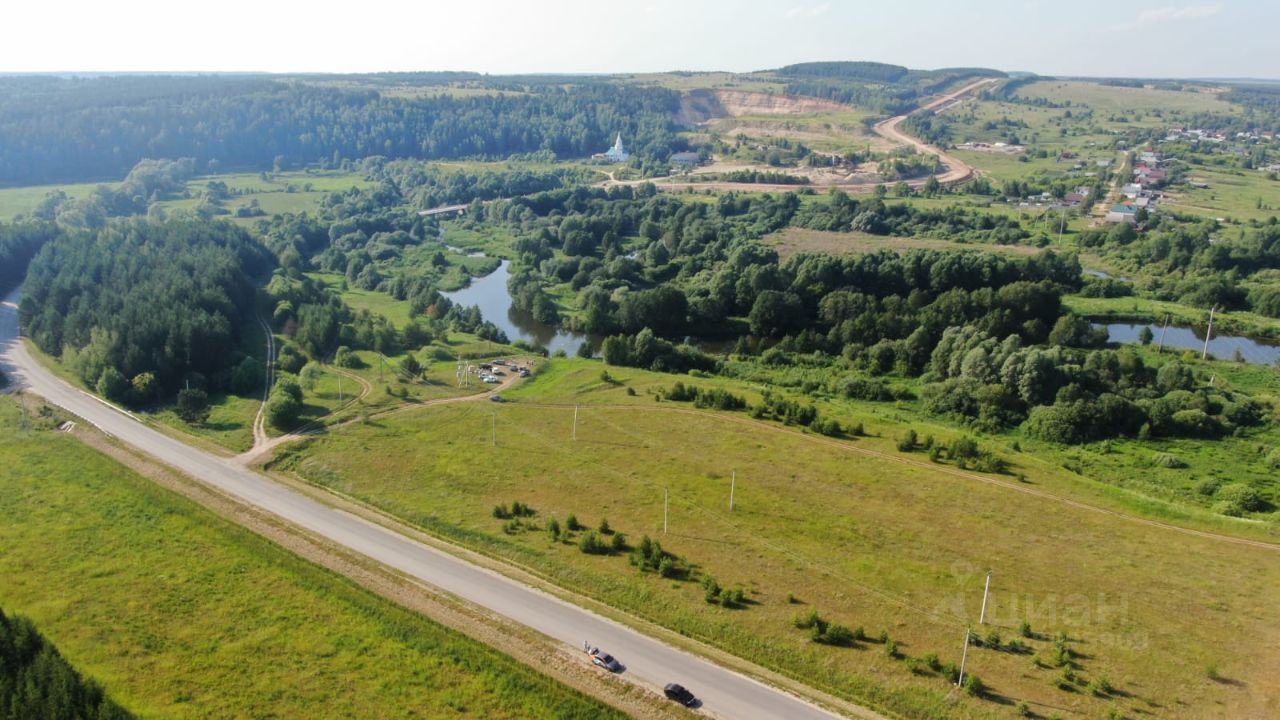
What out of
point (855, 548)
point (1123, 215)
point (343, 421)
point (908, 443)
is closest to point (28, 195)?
point (343, 421)

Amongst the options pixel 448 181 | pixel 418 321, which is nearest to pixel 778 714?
pixel 418 321

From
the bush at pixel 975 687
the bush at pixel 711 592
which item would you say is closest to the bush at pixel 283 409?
the bush at pixel 711 592

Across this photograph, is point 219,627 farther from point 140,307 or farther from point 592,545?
point 140,307

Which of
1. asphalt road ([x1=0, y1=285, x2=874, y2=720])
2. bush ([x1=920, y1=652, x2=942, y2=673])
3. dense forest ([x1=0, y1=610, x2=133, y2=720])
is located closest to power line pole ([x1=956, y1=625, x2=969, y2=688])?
bush ([x1=920, y1=652, x2=942, y2=673])

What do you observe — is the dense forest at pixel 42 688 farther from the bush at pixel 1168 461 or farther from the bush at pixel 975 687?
the bush at pixel 1168 461

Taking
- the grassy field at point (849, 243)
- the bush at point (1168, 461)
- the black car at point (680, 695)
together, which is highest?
the grassy field at point (849, 243)

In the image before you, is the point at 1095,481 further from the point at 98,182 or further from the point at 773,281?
the point at 98,182
